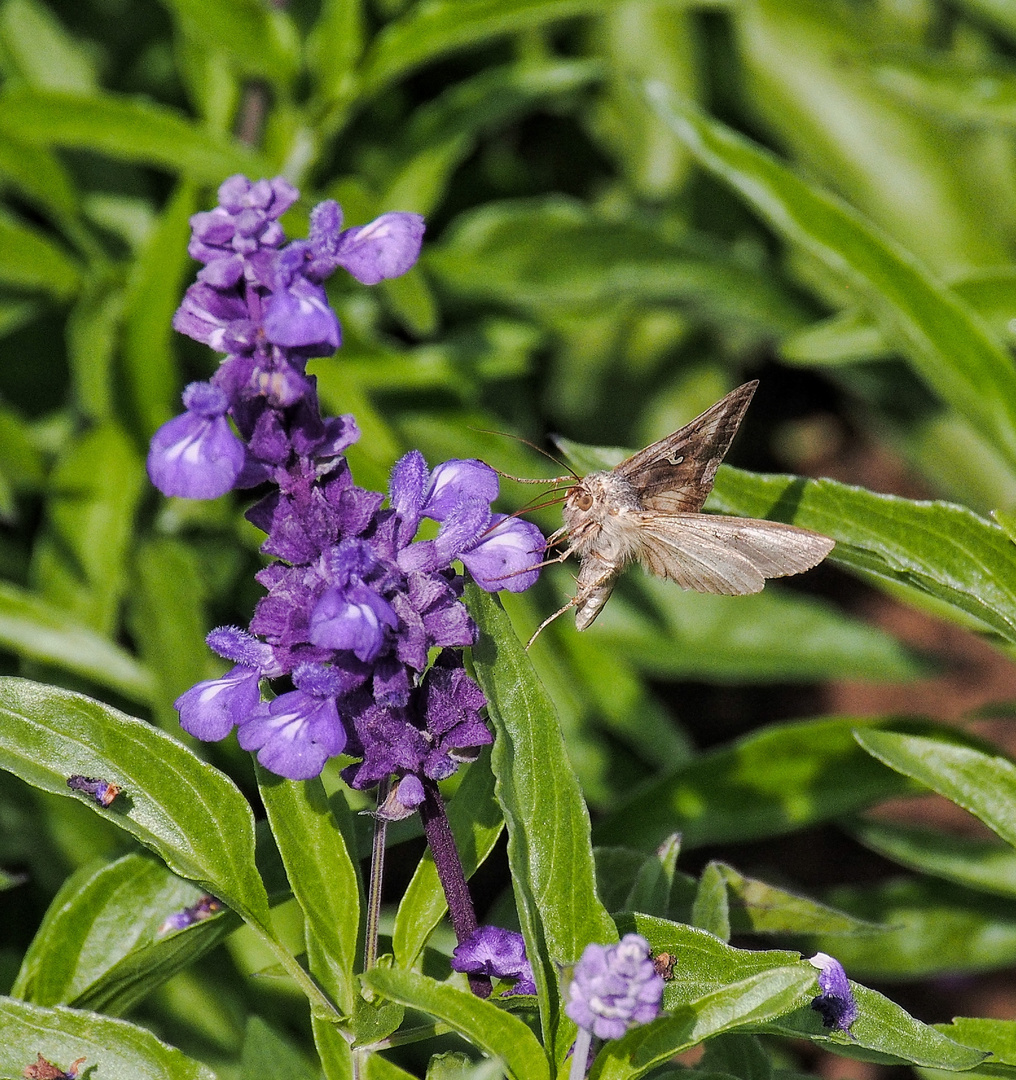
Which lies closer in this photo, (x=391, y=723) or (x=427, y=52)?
(x=391, y=723)

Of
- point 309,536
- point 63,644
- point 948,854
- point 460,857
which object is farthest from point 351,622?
point 948,854

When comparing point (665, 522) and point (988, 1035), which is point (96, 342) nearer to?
point (665, 522)

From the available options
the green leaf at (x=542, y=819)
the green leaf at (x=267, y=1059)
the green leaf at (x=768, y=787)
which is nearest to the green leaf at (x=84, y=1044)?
the green leaf at (x=267, y=1059)

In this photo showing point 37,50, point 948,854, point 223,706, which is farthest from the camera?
point 37,50

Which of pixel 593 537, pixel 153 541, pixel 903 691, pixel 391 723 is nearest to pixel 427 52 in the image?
pixel 153 541

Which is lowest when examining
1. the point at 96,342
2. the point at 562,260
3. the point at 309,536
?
the point at 96,342

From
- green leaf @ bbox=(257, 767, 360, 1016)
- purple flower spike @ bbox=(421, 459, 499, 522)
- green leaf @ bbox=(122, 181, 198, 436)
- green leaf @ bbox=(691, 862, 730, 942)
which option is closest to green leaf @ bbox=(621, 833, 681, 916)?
green leaf @ bbox=(691, 862, 730, 942)

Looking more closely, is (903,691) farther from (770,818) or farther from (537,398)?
(770,818)
